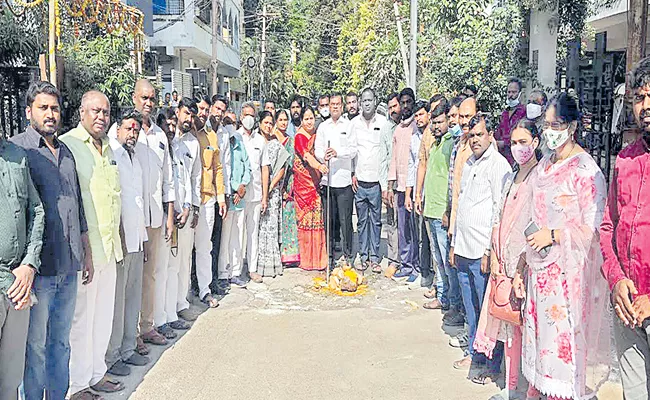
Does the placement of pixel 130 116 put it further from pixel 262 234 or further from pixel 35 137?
pixel 262 234

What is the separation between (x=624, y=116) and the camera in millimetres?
7805

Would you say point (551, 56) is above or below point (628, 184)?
above

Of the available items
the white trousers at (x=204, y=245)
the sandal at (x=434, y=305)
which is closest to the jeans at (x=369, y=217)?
the sandal at (x=434, y=305)

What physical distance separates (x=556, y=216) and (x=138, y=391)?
9.87ft

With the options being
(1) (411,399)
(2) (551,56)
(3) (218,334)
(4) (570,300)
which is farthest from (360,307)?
(2) (551,56)

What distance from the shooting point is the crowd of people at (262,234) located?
331 cm

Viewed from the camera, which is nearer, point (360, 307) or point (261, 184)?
point (360, 307)

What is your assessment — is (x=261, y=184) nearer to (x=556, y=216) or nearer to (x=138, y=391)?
(x=138, y=391)

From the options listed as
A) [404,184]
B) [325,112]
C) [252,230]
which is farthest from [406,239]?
[325,112]

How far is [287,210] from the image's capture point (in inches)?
310

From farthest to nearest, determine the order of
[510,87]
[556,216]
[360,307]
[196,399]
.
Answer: [510,87], [360,307], [196,399], [556,216]

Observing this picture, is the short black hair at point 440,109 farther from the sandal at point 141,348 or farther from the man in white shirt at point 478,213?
the sandal at point 141,348

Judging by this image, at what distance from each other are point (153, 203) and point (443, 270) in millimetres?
2803

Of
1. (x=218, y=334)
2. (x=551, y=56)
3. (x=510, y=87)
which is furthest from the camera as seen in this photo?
(x=551, y=56)
